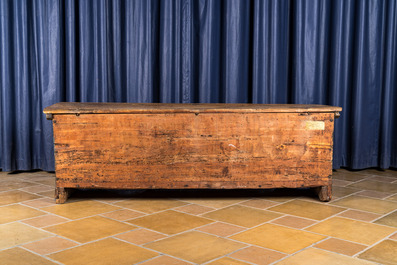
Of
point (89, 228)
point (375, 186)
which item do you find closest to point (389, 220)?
point (375, 186)

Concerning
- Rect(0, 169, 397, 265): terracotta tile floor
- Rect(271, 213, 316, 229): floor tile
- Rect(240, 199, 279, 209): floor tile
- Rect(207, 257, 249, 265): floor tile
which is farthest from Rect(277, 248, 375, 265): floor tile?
Rect(240, 199, 279, 209): floor tile

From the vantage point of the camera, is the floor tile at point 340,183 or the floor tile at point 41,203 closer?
the floor tile at point 41,203

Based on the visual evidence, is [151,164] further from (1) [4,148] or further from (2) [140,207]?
(1) [4,148]

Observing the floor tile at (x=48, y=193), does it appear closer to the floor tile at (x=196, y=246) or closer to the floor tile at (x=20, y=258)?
the floor tile at (x=20, y=258)

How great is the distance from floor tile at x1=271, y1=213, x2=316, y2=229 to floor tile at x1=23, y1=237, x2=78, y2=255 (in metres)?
0.91

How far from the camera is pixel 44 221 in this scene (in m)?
2.15

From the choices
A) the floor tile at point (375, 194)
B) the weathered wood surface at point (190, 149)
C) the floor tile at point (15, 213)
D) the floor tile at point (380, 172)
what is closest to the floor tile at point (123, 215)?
the weathered wood surface at point (190, 149)

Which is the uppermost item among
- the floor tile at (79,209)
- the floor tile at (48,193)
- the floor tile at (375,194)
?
the floor tile at (48,193)

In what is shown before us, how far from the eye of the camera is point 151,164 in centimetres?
246

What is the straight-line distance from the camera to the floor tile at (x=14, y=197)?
2.50 m

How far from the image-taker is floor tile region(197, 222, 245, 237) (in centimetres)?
200

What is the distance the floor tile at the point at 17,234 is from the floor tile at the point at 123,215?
0.34 metres

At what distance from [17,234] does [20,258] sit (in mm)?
286

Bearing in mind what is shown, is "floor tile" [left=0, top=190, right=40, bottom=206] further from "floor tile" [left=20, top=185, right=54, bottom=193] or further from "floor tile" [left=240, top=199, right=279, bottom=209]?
"floor tile" [left=240, top=199, right=279, bottom=209]
